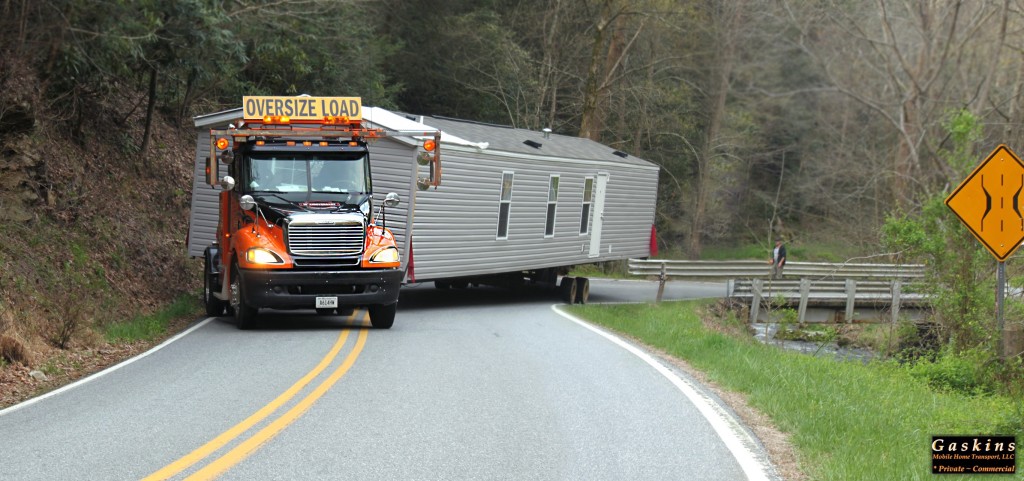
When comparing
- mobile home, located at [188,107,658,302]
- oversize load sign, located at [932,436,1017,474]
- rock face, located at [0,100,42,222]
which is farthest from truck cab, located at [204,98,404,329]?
oversize load sign, located at [932,436,1017,474]

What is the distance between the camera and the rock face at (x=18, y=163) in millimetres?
16648

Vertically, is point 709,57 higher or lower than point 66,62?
higher

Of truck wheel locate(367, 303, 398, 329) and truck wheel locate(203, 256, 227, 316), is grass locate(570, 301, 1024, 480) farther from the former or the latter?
truck wheel locate(203, 256, 227, 316)

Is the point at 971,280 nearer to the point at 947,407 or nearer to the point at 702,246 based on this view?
the point at 947,407

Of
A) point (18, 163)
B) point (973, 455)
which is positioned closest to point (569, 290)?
point (18, 163)

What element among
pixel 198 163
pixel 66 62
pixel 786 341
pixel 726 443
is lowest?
pixel 786 341

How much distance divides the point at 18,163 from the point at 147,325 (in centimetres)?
455

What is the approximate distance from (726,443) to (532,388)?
2799mm

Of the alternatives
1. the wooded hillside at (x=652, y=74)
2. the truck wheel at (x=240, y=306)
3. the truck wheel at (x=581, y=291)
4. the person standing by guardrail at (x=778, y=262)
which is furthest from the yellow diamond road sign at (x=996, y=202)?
A: the person standing by guardrail at (x=778, y=262)

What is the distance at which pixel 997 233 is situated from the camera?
472 inches

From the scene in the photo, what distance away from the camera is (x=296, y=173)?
1562 cm

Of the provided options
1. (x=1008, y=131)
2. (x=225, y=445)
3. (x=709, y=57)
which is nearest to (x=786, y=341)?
(x=1008, y=131)

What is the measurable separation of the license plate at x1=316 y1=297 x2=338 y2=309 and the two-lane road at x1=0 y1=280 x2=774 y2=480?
762 millimetres

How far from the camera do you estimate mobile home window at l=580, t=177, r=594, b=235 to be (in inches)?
1049
